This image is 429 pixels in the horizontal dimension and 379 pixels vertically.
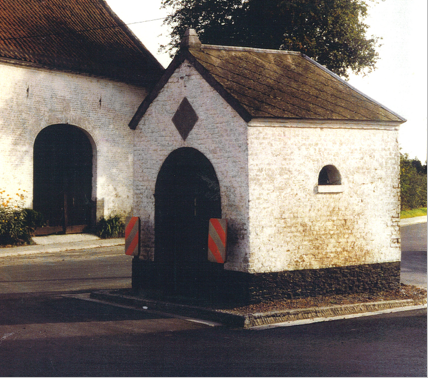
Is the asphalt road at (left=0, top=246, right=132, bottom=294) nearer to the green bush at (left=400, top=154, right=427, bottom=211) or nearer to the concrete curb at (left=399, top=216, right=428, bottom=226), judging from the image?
the green bush at (left=400, top=154, right=427, bottom=211)

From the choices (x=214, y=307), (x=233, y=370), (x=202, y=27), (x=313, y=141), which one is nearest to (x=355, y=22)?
(x=202, y=27)

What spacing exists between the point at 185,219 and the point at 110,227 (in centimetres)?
1214

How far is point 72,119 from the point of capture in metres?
21.3

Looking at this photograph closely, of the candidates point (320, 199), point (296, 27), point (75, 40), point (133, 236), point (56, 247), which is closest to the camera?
point (320, 199)

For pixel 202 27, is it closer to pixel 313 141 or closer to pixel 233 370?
pixel 313 141

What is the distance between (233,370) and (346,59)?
21106 millimetres

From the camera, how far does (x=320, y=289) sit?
9.82 metres

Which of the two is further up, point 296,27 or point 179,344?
point 296,27

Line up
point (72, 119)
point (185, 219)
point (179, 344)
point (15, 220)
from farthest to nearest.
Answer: point (72, 119) → point (15, 220) → point (185, 219) → point (179, 344)

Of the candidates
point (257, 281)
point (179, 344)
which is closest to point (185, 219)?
point (257, 281)

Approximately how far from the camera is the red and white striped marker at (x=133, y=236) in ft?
35.1

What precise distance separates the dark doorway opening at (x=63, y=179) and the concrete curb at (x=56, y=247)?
1402 mm

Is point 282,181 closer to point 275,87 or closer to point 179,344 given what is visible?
point 275,87

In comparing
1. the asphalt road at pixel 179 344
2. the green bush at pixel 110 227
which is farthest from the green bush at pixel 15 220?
the asphalt road at pixel 179 344
